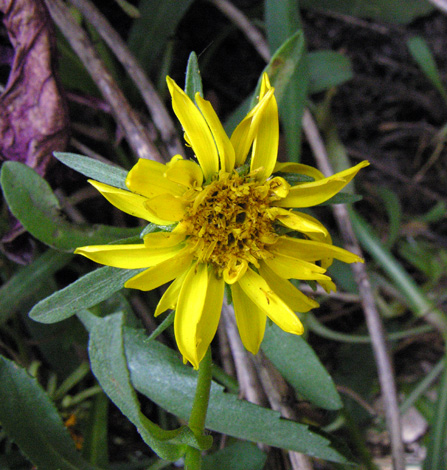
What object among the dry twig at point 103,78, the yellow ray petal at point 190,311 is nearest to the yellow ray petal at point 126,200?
the yellow ray petal at point 190,311

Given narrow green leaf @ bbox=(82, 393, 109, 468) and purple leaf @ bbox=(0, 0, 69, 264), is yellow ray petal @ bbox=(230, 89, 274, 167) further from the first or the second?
→ narrow green leaf @ bbox=(82, 393, 109, 468)

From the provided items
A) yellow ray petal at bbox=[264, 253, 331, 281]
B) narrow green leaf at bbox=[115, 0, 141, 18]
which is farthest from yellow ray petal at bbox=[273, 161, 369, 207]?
narrow green leaf at bbox=[115, 0, 141, 18]

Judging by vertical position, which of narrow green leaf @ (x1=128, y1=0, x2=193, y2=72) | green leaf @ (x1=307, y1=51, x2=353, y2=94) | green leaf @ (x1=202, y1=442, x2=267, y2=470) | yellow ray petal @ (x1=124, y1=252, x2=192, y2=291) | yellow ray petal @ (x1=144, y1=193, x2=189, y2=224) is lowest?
green leaf @ (x1=202, y1=442, x2=267, y2=470)

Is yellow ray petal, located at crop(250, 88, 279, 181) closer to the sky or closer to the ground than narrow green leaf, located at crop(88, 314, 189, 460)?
closer to the sky

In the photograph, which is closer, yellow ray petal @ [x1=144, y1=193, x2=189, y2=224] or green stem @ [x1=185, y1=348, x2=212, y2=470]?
yellow ray petal @ [x1=144, y1=193, x2=189, y2=224]

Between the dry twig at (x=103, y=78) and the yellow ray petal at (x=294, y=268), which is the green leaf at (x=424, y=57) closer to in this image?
the dry twig at (x=103, y=78)

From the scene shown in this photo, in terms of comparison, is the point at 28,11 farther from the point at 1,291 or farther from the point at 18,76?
the point at 1,291
